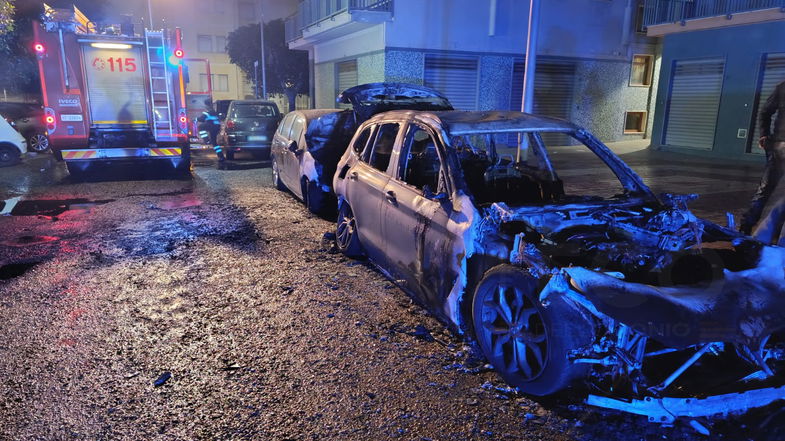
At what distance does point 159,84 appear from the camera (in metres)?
11.3

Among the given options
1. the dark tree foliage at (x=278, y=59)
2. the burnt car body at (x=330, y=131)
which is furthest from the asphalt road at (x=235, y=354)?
the dark tree foliage at (x=278, y=59)

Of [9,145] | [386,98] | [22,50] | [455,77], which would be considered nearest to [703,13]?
[455,77]

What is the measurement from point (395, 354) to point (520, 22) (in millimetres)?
16712

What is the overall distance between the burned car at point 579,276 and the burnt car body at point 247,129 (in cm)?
962

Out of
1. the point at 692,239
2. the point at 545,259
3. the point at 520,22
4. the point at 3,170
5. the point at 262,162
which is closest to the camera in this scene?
the point at 545,259

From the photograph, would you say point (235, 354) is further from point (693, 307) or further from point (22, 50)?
point (22, 50)

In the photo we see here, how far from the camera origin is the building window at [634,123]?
825 inches

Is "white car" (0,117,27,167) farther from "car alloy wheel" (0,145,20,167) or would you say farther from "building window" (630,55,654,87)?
"building window" (630,55,654,87)

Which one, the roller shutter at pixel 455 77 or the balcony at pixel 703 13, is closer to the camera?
the balcony at pixel 703 13

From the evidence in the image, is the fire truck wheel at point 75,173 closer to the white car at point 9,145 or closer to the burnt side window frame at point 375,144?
the white car at point 9,145

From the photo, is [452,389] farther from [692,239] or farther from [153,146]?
[153,146]

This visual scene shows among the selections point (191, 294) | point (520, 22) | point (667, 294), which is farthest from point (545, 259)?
point (520, 22)

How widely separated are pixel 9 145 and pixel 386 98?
10.8 meters

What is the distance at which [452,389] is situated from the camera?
11.0 ft
